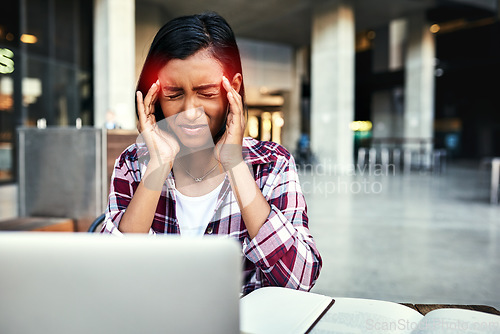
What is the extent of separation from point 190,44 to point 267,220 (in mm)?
497

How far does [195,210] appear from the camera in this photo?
1.09 meters

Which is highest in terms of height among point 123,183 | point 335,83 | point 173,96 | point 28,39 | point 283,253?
point 28,39

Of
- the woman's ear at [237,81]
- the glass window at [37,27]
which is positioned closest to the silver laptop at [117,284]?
the woman's ear at [237,81]

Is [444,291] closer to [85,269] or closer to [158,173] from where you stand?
[158,173]

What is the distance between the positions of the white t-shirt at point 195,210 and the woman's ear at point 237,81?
0.99 ft

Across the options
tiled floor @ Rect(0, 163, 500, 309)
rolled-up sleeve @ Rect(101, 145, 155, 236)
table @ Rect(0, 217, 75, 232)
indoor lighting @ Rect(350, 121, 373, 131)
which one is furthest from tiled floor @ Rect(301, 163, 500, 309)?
indoor lighting @ Rect(350, 121, 373, 131)

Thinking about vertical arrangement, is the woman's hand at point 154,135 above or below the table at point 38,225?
above

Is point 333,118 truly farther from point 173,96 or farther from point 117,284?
point 117,284

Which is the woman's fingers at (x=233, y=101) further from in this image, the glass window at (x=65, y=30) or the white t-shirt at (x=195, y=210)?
the glass window at (x=65, y=30)

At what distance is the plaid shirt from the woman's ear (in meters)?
0.19

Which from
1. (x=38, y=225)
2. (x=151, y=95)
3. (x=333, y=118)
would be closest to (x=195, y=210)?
(x=151, y=95)

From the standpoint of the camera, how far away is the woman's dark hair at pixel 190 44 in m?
0.99

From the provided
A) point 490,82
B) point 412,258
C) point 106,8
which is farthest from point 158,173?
point 490,82

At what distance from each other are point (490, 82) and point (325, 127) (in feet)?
41.0
